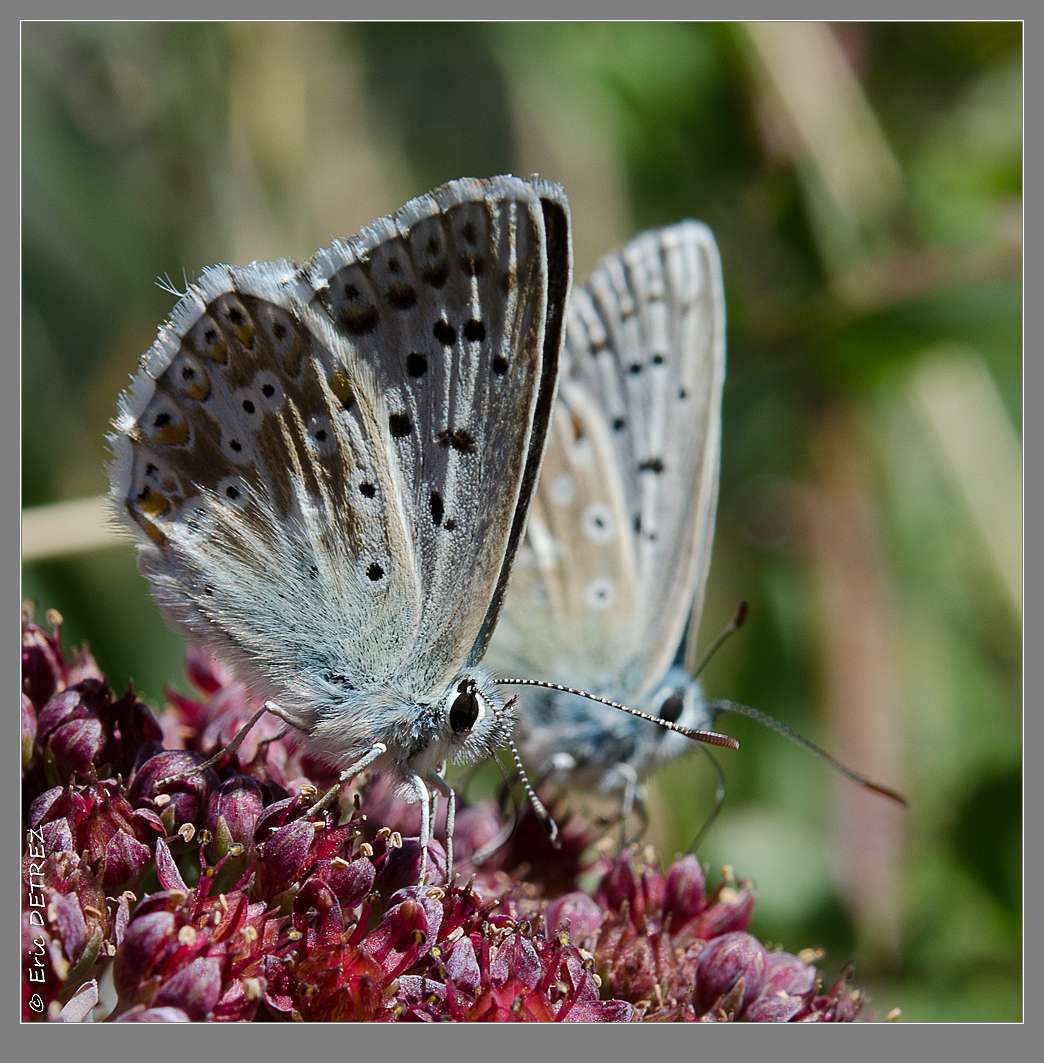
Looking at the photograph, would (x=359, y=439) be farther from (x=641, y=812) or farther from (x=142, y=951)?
(x=641, y=812)

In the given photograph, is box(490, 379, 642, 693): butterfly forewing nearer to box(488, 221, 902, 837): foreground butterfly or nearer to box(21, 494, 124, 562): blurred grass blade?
box(488, 221, 902, 837): foreground butterfly

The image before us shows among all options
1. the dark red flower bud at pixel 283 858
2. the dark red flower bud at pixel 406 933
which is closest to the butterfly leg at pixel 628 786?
the dark red flower bud at pixel 406 933

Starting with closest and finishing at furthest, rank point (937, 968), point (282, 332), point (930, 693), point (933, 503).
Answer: point (282, 332) → point (937, 968) → point (930, 693) → point (933, 503)

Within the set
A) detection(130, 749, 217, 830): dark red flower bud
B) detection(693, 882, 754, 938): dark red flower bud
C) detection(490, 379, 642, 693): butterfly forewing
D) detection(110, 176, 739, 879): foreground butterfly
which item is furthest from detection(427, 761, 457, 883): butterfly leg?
detection(490, 379, 642, 693): butterfly forewing

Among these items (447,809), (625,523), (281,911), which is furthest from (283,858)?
(625,523)

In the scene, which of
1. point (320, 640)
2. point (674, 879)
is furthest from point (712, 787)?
point (320, 640)

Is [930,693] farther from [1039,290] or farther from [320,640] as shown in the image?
[320,640]
